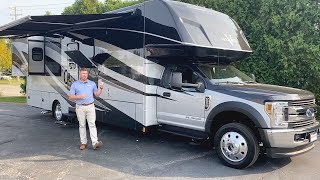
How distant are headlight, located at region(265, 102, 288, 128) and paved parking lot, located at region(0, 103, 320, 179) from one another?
883 mm

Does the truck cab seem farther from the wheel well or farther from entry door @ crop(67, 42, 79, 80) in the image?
entry door @ crop(67, 42, 79, 80)

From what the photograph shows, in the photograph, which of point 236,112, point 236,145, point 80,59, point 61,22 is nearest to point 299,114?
point 236,112

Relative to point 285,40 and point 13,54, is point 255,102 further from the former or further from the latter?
point 13,54

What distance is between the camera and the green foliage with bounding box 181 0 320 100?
1215 cm

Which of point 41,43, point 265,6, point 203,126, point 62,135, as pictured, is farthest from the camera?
point 265,6

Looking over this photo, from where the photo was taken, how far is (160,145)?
8.50 meters

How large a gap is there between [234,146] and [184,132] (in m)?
1.40

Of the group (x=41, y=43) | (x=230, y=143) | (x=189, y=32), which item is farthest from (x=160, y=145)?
(x=41, y=43)

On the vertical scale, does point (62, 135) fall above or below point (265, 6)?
below

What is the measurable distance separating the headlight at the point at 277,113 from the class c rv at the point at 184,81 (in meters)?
0.02

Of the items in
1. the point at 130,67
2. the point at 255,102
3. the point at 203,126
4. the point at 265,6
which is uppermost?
the point at 265,6

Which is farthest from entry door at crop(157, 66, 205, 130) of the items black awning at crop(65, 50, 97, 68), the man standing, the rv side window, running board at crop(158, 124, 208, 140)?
the rv side window

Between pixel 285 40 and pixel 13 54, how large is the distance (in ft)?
31.2

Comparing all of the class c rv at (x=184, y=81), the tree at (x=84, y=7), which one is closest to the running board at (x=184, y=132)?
the class c rv at (x=184, y=81)
